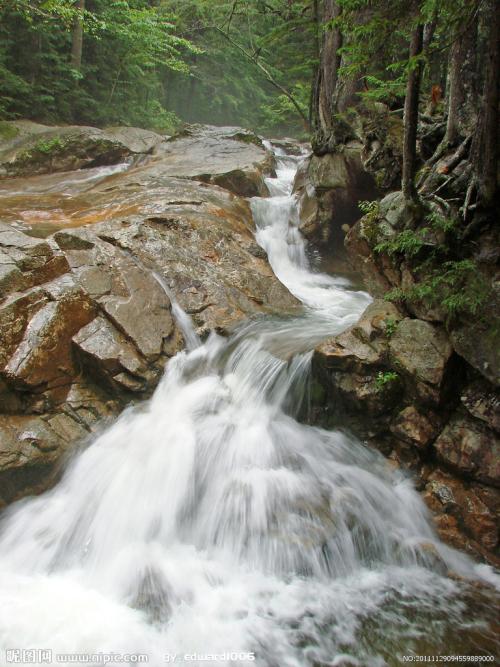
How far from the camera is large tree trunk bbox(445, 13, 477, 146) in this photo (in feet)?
16.5

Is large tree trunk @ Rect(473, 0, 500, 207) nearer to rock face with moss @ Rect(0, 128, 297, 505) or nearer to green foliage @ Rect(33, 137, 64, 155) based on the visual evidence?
rock face with moss @ Rect(0, 128, 297, 505)

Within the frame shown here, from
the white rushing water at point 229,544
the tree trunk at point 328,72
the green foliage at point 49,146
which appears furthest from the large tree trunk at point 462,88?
the green foliage at point 49,146

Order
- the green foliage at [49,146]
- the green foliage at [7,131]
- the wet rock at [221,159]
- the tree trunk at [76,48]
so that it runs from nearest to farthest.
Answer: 1. the wet rock at [221,159]
2. the green foliage at [49,146]
3. the green foliage at [7,131]
4. the tree trunk at [76,48]

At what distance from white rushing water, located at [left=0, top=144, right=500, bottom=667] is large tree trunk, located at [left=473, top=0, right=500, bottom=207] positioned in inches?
110

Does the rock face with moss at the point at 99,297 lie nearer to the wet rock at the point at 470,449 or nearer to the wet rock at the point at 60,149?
the wet rock at the point at 60,149

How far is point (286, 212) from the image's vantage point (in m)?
10.5

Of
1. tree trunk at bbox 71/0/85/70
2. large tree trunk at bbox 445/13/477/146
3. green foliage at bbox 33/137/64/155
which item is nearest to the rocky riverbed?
large tree trunk at bbox 445/13/477/146

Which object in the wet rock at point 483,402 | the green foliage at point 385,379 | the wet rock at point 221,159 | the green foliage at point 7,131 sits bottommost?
the wet rock at point 483,402

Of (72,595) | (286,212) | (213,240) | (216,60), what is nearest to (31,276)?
(213,240)

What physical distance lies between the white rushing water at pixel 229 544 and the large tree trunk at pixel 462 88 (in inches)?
131

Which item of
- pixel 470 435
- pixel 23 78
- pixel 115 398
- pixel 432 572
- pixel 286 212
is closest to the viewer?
pixel 432 572

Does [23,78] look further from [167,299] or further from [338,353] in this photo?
[338,353]

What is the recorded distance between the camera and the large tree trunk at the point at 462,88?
16.5 ft

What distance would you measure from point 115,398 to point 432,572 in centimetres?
402
